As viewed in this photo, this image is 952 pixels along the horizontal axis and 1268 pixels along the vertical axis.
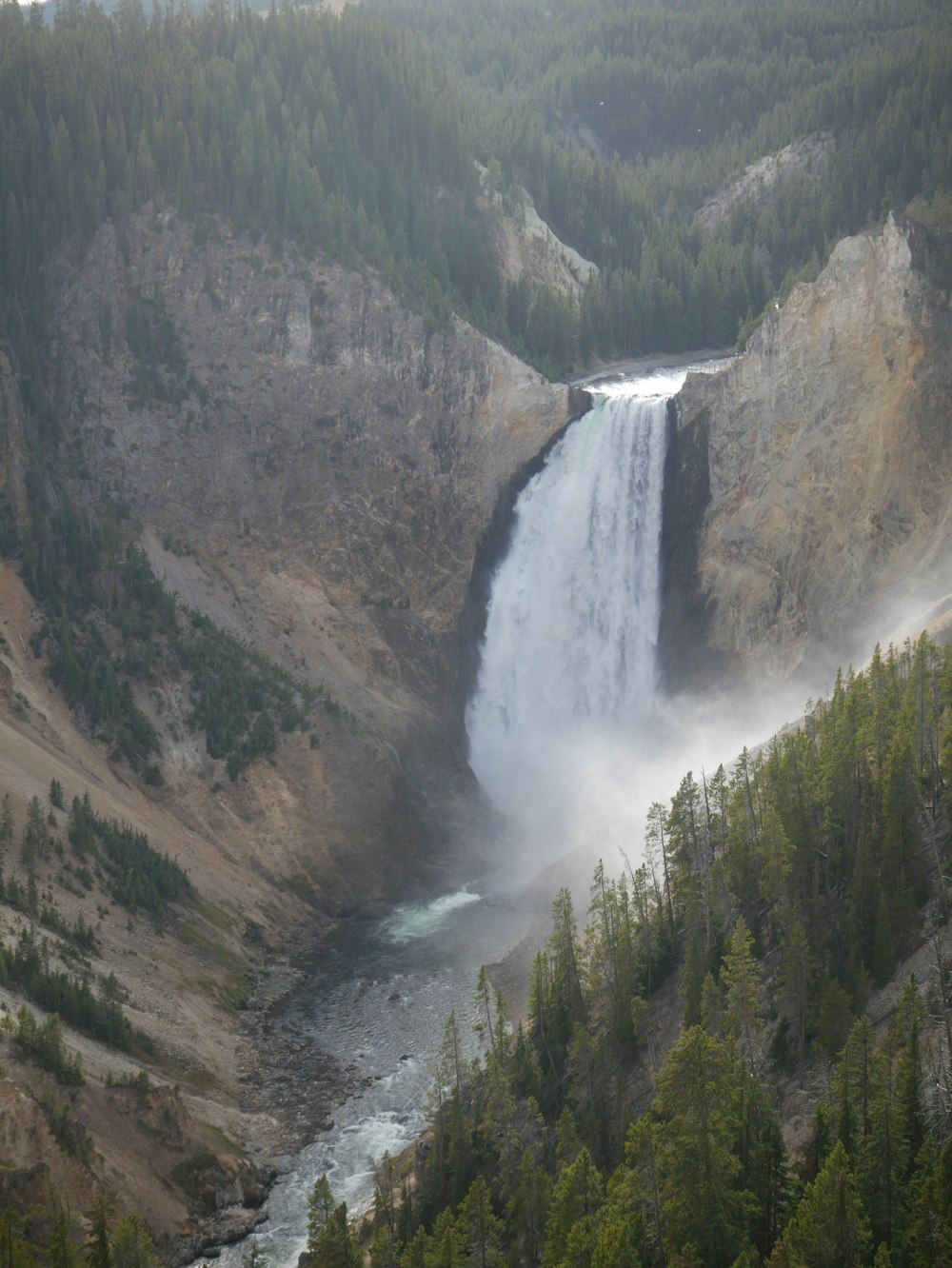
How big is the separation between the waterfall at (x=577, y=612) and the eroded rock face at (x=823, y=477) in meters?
3.41

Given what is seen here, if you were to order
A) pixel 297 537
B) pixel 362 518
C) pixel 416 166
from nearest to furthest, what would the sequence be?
pixel 297 537 → pixel 362 518 → pixel 416 166

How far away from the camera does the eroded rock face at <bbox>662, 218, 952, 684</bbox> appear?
285 ft

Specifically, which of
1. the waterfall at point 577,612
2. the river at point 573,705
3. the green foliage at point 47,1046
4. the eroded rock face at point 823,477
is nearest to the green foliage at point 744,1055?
the river at point 573,705

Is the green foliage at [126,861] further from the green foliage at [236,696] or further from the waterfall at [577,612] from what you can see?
the waterfall at [577,612]

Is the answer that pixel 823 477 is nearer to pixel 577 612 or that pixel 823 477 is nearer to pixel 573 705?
pixel 577 612

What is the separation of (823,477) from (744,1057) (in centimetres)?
5191

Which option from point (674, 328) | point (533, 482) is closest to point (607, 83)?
point (674, 328)

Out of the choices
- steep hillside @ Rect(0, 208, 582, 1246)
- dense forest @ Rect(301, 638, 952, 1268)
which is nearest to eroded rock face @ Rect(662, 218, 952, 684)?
steep hillside @ Rect(0, 208, 582, 1246)

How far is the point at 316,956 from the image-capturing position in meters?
79.4

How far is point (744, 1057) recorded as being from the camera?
47.8m

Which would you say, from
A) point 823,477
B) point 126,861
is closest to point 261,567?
point 126,861

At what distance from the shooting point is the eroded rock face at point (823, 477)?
8700 centimetres

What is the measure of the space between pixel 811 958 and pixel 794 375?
178 ft

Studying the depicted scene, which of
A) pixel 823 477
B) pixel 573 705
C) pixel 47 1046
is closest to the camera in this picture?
pixel 47 1046
